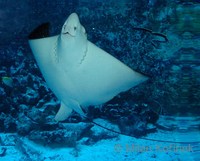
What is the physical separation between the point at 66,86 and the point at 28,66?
2707 millimetres

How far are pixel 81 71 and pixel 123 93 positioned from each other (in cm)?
235

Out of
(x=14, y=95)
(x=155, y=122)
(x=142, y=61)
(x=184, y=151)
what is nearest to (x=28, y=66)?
(x=14, y=95)

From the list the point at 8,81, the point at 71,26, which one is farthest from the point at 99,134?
the point at 71,26

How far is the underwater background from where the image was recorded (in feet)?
14.0

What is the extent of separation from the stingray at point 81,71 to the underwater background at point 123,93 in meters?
1.51

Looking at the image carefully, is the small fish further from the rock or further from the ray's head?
the ray's head

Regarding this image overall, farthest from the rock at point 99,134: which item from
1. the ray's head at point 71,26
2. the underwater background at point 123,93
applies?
the ray's head at point 71,26

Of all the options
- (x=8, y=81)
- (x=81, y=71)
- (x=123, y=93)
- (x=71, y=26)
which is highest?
(x=71, y=26)

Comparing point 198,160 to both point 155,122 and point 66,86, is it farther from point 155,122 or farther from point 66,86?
point 66,86

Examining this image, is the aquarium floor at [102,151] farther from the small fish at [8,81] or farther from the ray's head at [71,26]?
the ray's head at [71,26]

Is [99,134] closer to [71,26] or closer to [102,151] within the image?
[102,151]

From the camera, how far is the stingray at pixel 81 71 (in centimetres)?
267

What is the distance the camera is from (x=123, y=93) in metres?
4.98

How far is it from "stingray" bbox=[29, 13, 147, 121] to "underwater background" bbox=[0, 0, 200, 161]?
1507mm
